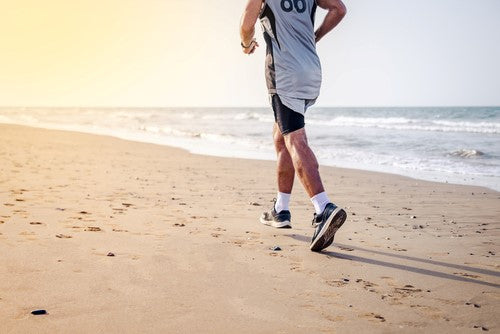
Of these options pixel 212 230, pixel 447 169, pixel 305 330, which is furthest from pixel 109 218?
pixel 447 169

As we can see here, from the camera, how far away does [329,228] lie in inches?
122

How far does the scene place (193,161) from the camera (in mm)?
9656

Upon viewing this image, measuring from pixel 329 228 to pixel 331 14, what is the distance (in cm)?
158

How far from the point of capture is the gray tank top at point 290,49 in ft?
11.0

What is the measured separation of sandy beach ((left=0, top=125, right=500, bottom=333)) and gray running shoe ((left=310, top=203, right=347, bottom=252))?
0.11 m

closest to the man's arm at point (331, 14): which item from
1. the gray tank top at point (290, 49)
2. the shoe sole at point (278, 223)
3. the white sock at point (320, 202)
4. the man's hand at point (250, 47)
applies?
the gray tank top at point (290, 49)

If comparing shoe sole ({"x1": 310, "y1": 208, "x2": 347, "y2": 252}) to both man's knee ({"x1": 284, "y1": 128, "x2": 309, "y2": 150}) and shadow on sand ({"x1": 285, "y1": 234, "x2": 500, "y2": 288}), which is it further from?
man's knee ({"x1": 284, "y1": 128, "x2": 309, "y2": 150})

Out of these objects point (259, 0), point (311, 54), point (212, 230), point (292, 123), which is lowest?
point (212, 230)

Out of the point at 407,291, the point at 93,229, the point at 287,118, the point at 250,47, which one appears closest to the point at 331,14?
the point at 250,47

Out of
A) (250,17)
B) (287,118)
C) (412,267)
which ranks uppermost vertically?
(250,17)

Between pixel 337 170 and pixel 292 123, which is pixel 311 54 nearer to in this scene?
pixel 292 123

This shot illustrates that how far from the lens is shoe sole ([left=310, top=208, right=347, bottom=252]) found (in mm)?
3059

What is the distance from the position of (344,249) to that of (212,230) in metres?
1.04

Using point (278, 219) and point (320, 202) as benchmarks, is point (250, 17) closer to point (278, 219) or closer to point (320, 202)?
point (320, 202)
